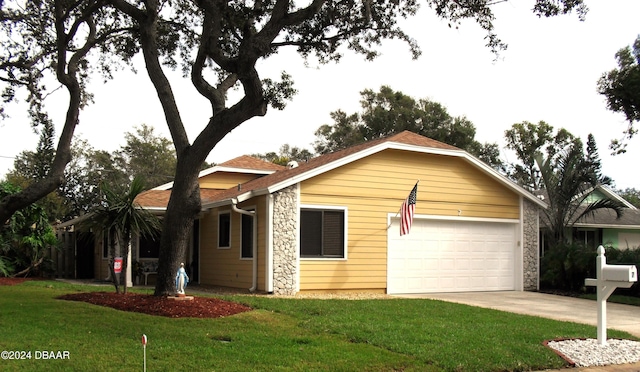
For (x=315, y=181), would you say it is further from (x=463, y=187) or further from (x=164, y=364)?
(x=164, y=364)

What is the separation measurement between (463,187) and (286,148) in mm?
35498

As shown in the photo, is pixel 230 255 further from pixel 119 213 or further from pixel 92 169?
pixel 92 169

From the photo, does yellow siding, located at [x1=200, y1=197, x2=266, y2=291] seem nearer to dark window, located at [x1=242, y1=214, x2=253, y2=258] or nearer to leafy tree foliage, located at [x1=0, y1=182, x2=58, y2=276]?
dark window, located at [x1=242, y1=214, x2=253, y2=258]

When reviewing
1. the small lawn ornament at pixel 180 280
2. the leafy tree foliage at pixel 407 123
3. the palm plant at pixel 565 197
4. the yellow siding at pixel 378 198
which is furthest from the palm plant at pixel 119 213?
the leafy tree foliage at pixel 407 123

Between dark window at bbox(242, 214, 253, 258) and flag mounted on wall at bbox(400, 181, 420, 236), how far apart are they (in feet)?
13.5

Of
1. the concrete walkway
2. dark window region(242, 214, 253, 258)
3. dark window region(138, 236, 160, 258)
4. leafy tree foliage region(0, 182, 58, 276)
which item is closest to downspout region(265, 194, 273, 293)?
dark window region(242, 214, 253, 258)

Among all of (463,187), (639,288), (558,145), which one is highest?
(558,145)

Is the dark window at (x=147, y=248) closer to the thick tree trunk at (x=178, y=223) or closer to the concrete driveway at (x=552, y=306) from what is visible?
the concrete driveway at (x=552, y=306)

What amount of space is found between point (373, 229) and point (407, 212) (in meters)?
1.27

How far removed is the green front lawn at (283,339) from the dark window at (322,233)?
428cm

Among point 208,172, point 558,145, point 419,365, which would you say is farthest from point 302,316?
point 558,145

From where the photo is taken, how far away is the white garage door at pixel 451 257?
17703mm

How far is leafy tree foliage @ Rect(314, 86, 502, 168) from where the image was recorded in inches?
1665

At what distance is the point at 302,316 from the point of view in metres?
11.2
